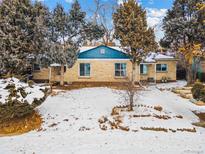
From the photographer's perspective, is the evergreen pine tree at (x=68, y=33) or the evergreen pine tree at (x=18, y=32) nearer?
the evergreen pine tree at (x=18, y=32)

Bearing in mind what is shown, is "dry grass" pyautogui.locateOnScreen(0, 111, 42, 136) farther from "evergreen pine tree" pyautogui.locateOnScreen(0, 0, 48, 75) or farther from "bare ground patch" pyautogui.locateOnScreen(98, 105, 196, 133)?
"evergreen pine tree" pyautogui.locateOnScreen(0, 0, 48, 75)

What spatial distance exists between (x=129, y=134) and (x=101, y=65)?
2285 centimetres

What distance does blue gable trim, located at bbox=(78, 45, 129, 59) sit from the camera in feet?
120

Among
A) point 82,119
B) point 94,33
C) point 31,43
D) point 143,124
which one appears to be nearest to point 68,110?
point 82,119

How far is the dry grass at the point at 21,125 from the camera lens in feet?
50.3

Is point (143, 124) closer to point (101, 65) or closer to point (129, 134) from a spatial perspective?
point (129, 134)

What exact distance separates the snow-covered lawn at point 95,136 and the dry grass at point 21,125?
1.67 feet

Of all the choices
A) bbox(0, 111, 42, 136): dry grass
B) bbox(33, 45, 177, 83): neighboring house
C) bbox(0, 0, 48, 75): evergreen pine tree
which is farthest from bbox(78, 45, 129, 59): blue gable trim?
bbox(0, 111, 42, 136): dry grass

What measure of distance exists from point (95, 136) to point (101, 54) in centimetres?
2343

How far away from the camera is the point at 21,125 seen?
1633cm

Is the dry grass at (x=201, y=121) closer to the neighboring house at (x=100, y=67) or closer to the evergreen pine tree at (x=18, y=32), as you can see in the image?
the evergreen pine tree at (x=18, y=32)

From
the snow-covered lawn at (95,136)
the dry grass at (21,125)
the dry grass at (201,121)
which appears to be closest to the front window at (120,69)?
the snow-covered lawn at (95,136)

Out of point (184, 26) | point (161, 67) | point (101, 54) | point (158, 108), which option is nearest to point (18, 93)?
point (158, 108)

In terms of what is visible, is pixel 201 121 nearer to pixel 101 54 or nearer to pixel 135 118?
pixel 135 118
